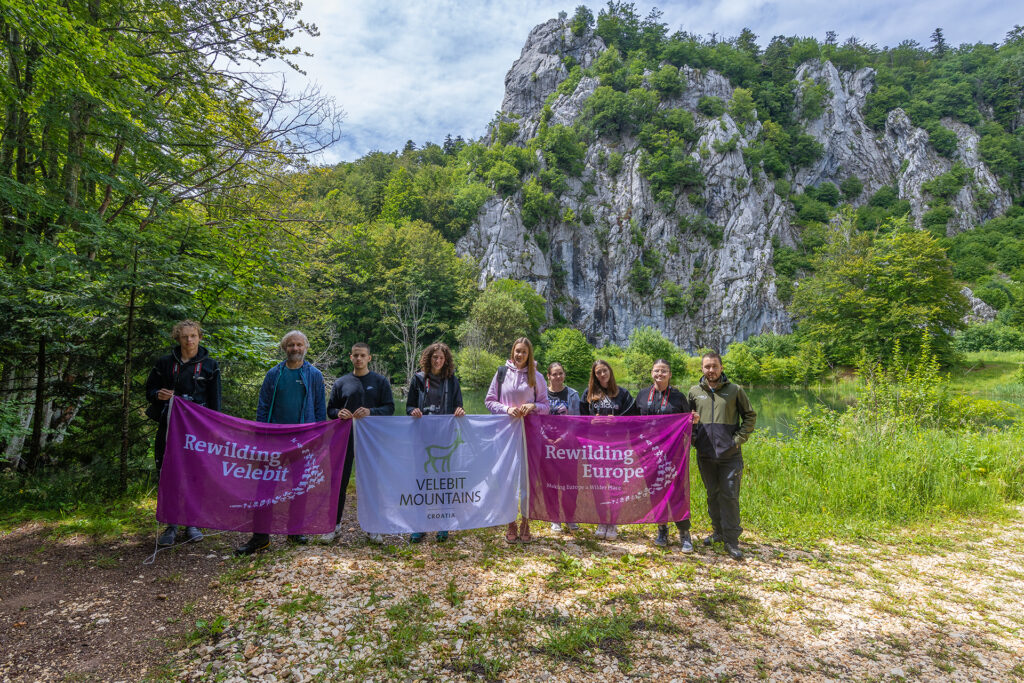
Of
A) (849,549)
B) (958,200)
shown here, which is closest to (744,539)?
(849,549)

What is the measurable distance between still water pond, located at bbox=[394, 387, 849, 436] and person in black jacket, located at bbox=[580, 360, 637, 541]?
41.5 feet

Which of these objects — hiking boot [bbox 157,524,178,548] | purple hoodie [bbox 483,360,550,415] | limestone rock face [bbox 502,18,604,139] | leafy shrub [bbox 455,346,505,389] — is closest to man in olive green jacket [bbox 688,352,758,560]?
purple hoodie [bbox 483,360,550,415]

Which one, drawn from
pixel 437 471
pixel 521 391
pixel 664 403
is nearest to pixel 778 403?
pixel 664 403

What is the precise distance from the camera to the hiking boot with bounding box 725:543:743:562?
4484mm

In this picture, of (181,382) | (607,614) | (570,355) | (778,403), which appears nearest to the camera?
(607,614)

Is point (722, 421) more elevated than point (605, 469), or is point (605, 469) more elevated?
point (722, 421)

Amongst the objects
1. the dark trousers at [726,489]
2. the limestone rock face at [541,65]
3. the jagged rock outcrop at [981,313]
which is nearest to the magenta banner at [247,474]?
the dark trousers at [726,489]

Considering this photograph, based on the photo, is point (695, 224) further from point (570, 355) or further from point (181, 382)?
point (181, 382)

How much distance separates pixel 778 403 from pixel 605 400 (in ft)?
88.6

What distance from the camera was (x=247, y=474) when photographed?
13.4 feet

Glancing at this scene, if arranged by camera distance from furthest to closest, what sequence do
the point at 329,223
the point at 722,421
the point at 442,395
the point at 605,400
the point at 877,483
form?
1. the point at 329,223
2. the point at 877,483
3. the point at 605,400
4. the point at 442,395
5. the point at 722,421

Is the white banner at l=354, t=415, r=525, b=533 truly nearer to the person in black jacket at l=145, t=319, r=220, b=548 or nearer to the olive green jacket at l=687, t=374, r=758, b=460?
the person in black jacket at l=145, t=319, r=220, b=548

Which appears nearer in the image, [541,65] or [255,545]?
[255,545]

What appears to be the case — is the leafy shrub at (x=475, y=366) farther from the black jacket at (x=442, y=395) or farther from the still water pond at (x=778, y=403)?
the black jacket at (x=442, y=395)
